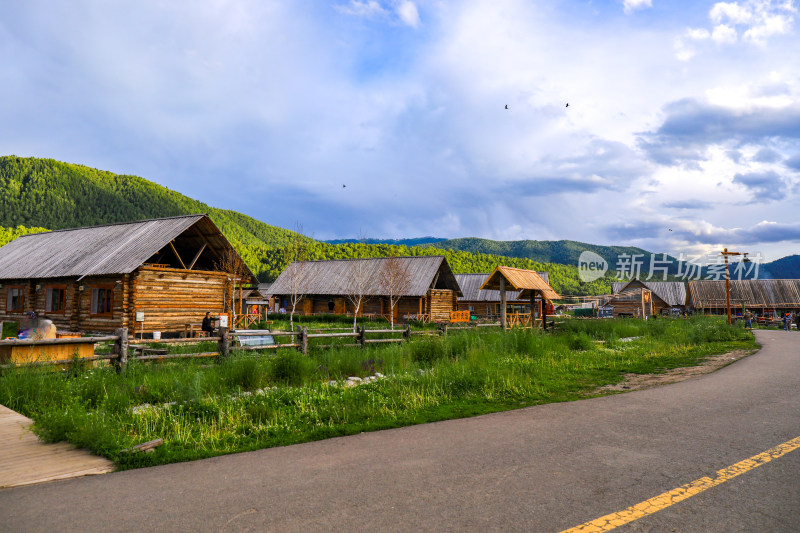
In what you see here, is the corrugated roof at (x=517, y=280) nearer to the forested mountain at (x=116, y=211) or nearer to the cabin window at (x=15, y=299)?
the cabin window at (x=15, y=299)

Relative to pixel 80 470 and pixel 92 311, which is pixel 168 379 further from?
pixel 92 311

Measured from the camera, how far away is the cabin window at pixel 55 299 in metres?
25.3

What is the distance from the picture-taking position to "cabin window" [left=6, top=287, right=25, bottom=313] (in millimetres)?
27766

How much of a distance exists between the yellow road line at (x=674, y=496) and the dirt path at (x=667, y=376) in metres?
4.63

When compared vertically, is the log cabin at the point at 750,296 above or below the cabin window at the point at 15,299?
below

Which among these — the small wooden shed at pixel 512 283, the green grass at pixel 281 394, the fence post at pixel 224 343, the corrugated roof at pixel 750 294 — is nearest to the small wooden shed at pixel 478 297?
the corrugated roof at pixel 750 294

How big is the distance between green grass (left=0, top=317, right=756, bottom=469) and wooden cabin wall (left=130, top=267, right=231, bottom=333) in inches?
424

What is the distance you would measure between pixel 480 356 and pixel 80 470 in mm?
10025

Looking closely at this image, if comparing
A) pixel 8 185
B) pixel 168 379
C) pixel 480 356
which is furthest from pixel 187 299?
pixel 8 185

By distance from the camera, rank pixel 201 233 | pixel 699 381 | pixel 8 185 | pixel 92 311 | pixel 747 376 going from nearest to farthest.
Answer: pixel 699 381
pixel 747 376
pixel 92 311
pixel 201 233
pixel 8 185

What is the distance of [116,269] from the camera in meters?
22.0

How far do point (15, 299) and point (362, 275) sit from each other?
26554 mm

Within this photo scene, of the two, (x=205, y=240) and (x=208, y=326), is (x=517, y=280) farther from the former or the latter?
(x=205, y=240)

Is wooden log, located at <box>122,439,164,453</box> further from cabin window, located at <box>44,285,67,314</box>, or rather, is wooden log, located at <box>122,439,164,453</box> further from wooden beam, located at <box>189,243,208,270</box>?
cabin window, located at <box>44,285,67,314</box>
